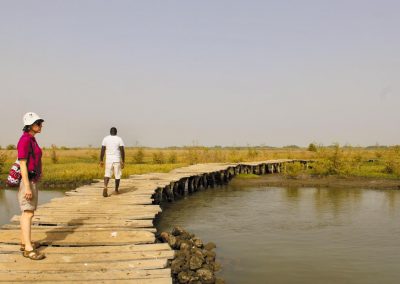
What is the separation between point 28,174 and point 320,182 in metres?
20.5

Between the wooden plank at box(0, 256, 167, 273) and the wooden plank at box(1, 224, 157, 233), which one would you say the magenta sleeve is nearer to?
the wooden plank at box(0, 256, 167, 273)

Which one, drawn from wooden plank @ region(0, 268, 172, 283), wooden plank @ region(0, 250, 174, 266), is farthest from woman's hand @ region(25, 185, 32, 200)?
wooden plank @ region(0, 268, 172, 283)

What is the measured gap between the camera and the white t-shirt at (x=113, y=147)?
10.5 m

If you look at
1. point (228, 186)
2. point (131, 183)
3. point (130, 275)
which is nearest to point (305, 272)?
point (130, 275)

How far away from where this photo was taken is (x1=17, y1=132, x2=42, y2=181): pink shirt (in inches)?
223

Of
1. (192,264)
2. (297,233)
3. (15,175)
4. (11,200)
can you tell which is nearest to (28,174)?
(15,175)

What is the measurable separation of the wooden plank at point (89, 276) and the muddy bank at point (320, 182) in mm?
18861

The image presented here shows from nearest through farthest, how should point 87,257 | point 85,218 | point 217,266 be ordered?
point 87,257, point 217,266, point 85,218

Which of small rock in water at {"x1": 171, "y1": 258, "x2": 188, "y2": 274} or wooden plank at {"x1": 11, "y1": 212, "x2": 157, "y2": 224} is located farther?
wooden plank at {"x1": 11, "y1": 212, "x2": 157, "y2": 224}

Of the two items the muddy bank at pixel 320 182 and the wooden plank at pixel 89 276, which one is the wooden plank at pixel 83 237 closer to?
the wooden plank at pixel 89 276

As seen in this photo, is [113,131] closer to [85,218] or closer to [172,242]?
[85,218]

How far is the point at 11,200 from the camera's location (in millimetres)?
17438

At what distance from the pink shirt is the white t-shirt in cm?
442

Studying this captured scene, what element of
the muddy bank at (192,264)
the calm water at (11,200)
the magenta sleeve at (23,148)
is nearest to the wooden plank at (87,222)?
the muddy bank at (192,264)
